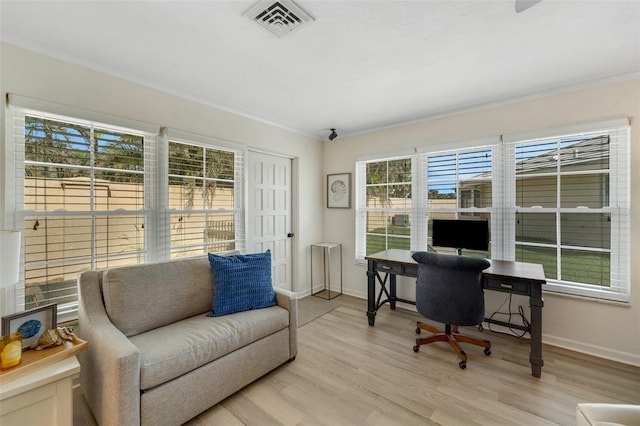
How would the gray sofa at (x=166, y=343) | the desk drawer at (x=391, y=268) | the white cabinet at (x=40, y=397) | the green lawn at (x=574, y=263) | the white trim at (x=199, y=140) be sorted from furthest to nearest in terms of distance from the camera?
the desk drawer at (x=391, y=268) < the white trim at (x=199, y=140) < the green lawn at (x=574, y=263) < the gray sofa at (x=166, y=343) < the white cabinet at (x=40, y=397)

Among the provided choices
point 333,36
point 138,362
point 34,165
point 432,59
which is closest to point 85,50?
point 34,165

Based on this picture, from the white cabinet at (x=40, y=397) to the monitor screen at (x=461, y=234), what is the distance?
3094 mm

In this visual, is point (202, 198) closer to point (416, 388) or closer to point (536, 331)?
point (416, 388)

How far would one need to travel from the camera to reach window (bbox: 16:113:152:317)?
1.92m

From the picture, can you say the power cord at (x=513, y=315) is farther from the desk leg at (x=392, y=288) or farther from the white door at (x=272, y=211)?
the white door at (x=272, y=211)

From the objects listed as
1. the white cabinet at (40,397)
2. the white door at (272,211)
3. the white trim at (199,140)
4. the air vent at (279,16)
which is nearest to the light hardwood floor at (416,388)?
the white cabinet at (40,397)

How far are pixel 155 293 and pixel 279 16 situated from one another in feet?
6.77

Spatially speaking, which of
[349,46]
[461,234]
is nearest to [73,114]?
[349,46]

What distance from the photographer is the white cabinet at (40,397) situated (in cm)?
119

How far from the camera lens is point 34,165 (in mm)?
1928

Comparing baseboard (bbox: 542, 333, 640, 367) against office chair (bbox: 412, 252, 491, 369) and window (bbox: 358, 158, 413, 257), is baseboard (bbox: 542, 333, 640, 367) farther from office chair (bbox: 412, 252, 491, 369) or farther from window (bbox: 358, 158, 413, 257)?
window (bbox: 358, 158, 413, 257)

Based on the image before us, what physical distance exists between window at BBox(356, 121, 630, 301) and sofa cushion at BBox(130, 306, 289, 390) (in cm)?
224

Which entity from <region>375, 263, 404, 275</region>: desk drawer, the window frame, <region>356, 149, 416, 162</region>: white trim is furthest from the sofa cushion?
<region>356, 149, 416, 162</region>: white trim

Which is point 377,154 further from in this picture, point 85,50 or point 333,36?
point 85,50
